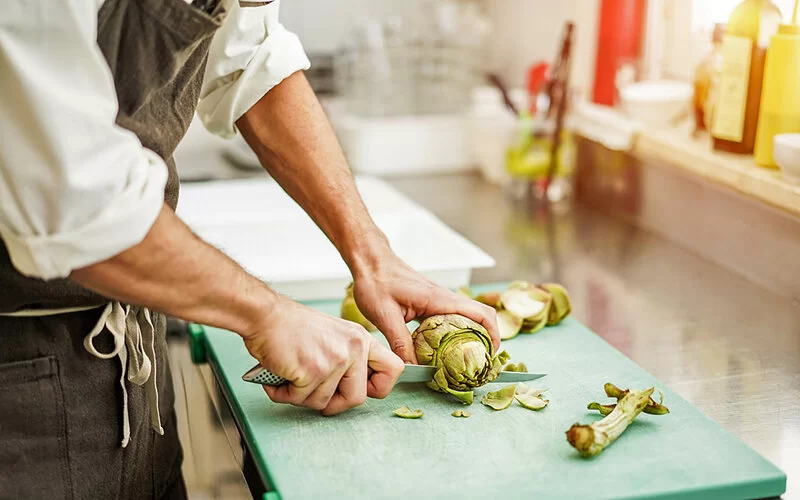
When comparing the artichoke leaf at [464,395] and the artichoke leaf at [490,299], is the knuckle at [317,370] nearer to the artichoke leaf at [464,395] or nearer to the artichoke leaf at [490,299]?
the artichoke leaf at [464,395]

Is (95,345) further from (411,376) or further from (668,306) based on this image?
(668,306)

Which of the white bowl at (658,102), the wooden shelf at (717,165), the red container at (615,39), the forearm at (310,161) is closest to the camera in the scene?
the forearm at (310,161)

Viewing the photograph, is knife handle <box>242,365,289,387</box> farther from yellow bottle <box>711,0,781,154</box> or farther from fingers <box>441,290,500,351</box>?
yellow bottle <box>711,0,781,154</box>

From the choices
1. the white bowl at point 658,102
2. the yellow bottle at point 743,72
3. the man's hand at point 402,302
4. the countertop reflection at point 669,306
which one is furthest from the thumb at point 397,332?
the white bowl at point 658,102

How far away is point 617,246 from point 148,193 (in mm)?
1181

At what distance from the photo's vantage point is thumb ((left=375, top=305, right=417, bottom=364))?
1088 mm

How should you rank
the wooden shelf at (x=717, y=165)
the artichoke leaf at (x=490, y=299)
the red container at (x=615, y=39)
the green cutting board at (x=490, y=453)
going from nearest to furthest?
the green cutting board at (x=490, y=453)
the artichoke leaf at (x=490, y=299)
the wooden shelf at (x=717, y=165)
the red container at (x=615, y=39)

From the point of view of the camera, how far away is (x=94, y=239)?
79 centimetres

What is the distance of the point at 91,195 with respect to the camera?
0.78m

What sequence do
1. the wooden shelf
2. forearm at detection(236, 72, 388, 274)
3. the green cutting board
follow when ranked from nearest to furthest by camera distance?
the green cutting board
forearm at detection(236, 72, 388, 274)
the wooden shelf

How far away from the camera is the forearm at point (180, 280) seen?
828 millimetres

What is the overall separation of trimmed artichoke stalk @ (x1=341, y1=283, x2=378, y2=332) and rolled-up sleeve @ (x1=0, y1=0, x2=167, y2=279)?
50cm

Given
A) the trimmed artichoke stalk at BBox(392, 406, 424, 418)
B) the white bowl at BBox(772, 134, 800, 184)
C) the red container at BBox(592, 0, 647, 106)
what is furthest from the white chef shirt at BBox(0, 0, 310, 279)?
the red container at BBox(592, 0, 647, 106)

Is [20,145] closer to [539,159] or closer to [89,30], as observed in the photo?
[89,30]
